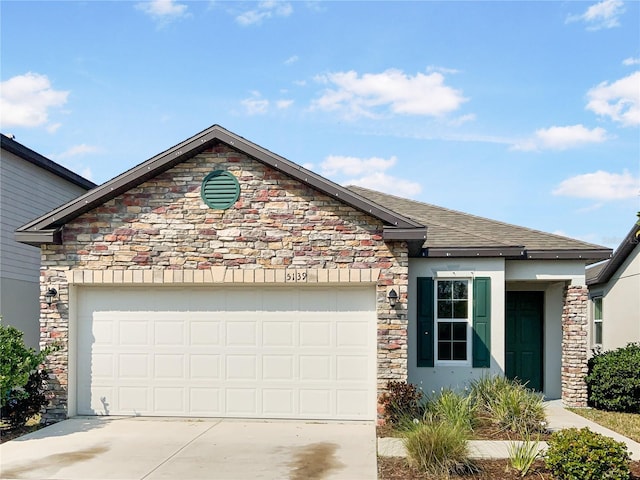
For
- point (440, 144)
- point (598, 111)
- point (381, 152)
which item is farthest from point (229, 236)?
point (598, 111)

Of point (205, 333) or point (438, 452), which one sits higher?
point (205, 333)

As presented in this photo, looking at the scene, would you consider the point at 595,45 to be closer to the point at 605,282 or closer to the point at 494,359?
the point at 494,359

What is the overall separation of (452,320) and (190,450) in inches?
237

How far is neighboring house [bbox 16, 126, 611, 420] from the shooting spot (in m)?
11.3

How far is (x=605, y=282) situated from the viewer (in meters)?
18.6

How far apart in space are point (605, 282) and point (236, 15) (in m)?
13.3

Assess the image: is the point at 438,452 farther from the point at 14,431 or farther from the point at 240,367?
the point at 14,431

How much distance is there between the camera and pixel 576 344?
1340cm

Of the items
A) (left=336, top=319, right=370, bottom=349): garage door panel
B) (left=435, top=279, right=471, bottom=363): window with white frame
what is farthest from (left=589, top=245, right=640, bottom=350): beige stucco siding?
(left=336, top=319, right=370, bottom=349): garage door panel

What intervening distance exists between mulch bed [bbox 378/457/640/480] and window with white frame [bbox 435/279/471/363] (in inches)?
170

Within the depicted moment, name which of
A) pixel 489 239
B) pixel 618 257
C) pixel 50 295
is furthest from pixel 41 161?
pixel 618 257

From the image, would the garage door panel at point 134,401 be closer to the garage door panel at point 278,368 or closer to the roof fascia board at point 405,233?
the garage door panel at point 278,368

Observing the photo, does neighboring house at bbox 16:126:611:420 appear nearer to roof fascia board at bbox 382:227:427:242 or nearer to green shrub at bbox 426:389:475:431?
roof fascia board at bbox 382:227:427:242

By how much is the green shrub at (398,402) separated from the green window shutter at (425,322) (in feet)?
6.01
